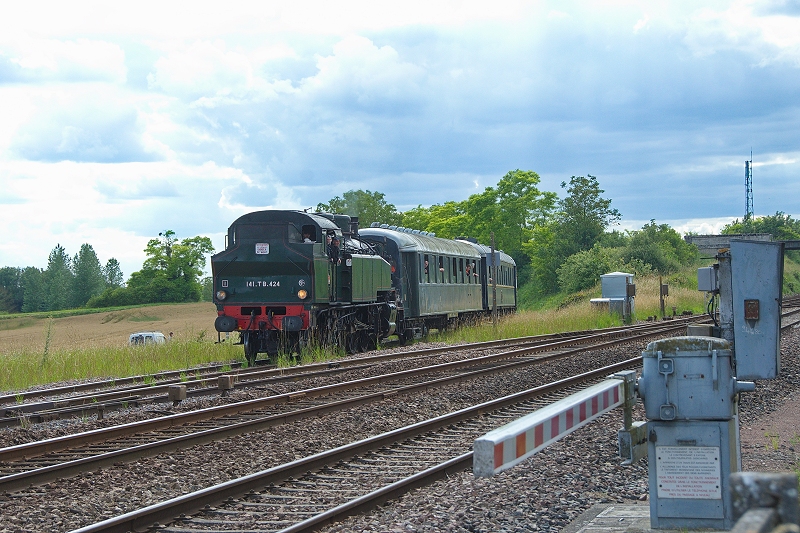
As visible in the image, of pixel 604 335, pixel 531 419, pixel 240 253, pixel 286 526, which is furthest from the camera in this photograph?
pixel 604 335

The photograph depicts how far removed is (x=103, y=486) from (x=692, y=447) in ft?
15.8

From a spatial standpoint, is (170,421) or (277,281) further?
(277,281)

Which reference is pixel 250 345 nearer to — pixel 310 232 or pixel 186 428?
pixel 310 232

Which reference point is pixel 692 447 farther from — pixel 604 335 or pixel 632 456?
pixel 604 335

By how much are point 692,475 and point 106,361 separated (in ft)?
53.2

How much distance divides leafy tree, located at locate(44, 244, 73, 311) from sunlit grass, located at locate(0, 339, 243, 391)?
4062 inches

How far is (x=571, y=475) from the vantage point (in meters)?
7.65

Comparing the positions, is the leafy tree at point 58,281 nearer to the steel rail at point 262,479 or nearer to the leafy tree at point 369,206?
the leafy tree at point 369,206

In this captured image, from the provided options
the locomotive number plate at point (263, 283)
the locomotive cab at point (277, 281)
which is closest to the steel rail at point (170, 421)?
the locomotive cab at point (277, 281)

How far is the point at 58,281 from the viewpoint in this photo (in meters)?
127

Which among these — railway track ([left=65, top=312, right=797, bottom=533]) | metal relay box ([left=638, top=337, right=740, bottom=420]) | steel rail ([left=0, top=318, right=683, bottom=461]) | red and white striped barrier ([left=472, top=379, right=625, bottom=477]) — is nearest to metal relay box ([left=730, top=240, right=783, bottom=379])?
metal relay box ([left=638, top=337, right=740, bottom=420])

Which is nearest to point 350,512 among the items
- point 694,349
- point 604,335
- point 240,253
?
point 694,349

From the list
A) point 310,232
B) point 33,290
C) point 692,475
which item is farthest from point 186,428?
point 33,290

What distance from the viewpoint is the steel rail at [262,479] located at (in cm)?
616
